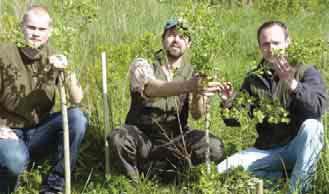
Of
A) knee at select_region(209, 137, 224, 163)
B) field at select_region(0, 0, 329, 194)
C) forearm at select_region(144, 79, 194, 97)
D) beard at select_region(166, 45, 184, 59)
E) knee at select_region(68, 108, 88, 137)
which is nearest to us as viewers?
field at select_region(0, 0, 329, 194)

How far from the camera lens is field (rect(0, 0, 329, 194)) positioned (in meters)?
3.05

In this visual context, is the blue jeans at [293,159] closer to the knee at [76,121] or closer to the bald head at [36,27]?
the knee at [76,121]

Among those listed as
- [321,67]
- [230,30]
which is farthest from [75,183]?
[230,30]

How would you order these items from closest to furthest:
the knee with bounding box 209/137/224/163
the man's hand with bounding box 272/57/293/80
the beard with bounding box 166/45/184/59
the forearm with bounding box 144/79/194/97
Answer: the man's hand with bounding box 272/57/293/80, the forearm with bounding box 144/79/194/97, the beard with bounding box 166/45/184/59, the knee with bounding box 209/137/224/163

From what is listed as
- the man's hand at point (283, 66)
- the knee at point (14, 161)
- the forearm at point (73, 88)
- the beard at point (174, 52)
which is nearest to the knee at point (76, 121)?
the forearm at point (73, 88)

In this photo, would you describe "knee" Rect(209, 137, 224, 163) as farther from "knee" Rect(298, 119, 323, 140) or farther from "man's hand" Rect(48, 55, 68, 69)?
"man's hand" Rect(48, 55, 68, 69)

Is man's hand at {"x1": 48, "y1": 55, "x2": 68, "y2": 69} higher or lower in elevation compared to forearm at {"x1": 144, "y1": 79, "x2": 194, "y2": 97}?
higher

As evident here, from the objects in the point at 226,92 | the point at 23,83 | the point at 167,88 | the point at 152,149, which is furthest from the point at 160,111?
the point at 23,83

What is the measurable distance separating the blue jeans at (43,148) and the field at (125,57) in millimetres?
117

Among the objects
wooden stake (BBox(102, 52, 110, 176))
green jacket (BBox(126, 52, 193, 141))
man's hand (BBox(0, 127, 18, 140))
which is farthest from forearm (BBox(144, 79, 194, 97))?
man's hand (BBox(0, 127, 18, 140))

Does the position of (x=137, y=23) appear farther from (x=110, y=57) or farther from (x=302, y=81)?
(x=302, y=81)

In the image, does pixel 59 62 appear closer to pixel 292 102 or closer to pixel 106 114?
pixel 106 114

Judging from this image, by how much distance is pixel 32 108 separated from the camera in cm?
380

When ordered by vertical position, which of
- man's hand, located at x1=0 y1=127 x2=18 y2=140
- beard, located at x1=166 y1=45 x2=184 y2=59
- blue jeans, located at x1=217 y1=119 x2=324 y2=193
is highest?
beard, located at x1=166 y1=45 x2=184 y2=59
